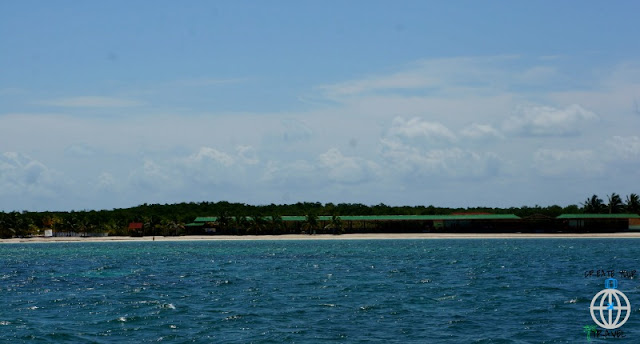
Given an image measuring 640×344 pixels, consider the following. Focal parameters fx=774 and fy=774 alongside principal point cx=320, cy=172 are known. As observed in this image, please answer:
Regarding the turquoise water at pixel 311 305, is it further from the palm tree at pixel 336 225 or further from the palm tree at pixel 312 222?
the palm tree at pixel 312 222

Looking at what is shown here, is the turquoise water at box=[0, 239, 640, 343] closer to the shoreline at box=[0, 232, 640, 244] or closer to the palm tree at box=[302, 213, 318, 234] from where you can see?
the shoreline at box=[0, 232, 640, 244]

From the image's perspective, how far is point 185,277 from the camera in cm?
6806

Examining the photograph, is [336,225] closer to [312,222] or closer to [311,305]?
[312,222]

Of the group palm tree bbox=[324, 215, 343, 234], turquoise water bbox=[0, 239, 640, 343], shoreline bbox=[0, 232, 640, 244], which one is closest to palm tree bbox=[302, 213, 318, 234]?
shoreline bbox=[0, 232, 640, 244]

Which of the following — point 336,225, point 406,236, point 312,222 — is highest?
point 312,222

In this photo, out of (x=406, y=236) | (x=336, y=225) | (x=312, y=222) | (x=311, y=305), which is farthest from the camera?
(x=312, y=222)

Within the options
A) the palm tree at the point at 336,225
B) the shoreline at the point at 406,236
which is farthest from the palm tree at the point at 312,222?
the palm tree at the point at 336,225

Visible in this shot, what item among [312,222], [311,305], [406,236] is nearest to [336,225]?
[312,222]

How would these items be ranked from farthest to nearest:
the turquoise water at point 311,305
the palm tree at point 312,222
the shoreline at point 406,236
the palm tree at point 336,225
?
the palm tree at point 312,222 < the palm tree at point 336,225 < the shoreline at point 406,236 < the turquoise water at point 311,305

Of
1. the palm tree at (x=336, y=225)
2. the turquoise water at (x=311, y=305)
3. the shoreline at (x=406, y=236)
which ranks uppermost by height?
the palm tree at (x=336, y=225)

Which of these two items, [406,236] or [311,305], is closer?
[311,305]

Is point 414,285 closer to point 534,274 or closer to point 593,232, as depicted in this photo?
point 534,274

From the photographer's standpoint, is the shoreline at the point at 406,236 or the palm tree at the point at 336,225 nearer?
the shoreline at the point at 406,236

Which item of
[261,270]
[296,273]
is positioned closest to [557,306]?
[296,273]
